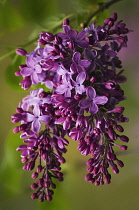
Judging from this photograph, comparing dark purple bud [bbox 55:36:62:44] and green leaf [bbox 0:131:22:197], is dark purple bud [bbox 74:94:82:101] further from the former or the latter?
green leaf [bbox 0:131:22:197]

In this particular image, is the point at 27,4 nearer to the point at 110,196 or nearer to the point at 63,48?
the point at 63,48

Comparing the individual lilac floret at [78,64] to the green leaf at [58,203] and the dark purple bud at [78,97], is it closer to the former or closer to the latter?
the dark purple bud at [78,97]

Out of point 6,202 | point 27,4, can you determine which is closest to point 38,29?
point 27,4

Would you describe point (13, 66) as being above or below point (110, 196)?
above

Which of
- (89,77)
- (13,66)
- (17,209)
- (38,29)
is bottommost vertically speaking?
(17,209)

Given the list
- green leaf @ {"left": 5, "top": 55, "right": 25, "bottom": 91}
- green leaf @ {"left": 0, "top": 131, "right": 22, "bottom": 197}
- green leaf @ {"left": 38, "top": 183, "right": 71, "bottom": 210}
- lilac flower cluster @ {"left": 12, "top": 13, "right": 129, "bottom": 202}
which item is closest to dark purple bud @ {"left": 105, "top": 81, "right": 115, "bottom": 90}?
lilac flower cluster @ {"left": 12, "top": 13, "right": 129, "bottom": 202}

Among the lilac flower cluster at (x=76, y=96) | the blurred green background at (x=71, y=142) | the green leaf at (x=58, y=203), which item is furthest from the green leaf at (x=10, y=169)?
the lilac flower cluster at (x=76, y=96)
